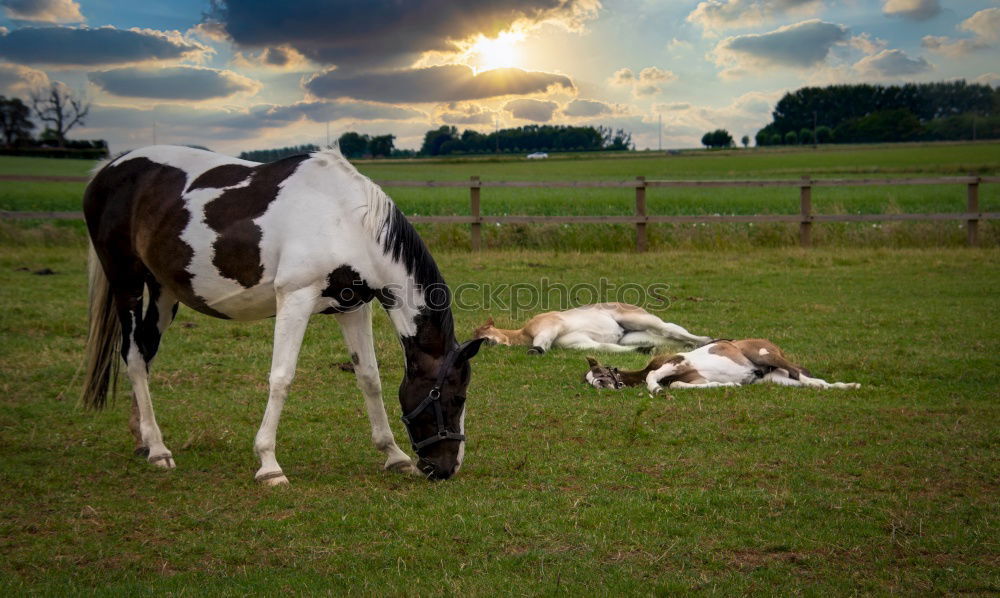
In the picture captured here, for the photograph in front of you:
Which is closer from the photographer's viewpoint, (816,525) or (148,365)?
(816,525)

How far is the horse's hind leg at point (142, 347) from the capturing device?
5.91 metres

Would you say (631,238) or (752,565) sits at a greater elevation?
(631,238)

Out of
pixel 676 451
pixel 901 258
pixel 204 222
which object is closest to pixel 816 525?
pixel 676 451

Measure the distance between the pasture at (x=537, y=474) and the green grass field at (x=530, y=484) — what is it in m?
0.02

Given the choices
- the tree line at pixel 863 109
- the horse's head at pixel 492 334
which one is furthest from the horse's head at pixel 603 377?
the tree line at pixel 863 109

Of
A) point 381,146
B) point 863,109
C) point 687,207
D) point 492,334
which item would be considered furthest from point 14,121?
point 863,109

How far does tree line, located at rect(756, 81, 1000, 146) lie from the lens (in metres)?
85.7

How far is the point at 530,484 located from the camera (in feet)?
17.2

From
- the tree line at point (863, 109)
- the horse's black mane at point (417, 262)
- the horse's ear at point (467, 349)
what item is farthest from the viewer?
the tree line at point (863, 109)

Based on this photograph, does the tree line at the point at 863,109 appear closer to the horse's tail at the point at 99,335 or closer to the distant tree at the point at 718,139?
the distant tree at the point at 718,139

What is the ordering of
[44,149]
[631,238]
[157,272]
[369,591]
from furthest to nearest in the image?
[44,149]
[631,238]
[157,272]
[369,591]

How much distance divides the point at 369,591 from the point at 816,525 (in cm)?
239

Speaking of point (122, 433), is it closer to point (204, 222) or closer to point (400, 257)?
point (204, 222)

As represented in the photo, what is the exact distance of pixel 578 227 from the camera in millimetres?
18859
